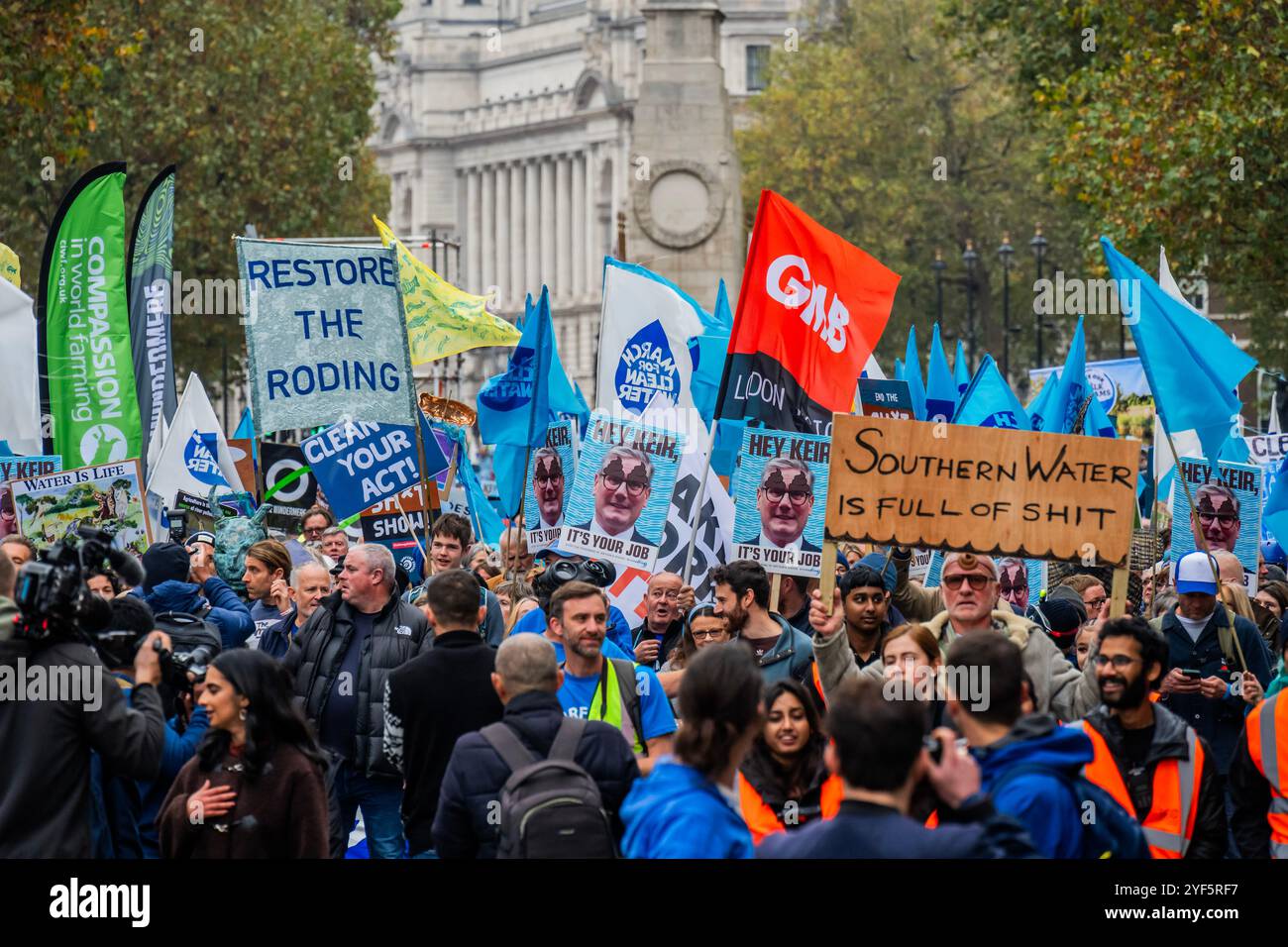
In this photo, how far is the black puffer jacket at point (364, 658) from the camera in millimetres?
8992

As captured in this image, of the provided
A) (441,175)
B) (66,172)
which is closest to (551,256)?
(441,175)

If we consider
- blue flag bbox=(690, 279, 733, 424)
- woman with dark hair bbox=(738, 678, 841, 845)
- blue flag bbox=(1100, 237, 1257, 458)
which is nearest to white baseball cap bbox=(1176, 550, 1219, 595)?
blue flag bbox=(1100, 237, 1257, 458)

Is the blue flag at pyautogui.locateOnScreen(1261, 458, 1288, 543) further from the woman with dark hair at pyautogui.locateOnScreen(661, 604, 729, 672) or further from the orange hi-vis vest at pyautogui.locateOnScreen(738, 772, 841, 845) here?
the orange hi-vis vest at pyautogui.locateOnScreen(738, 772, 841, 845)

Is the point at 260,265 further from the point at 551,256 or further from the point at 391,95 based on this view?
the point at 391,95

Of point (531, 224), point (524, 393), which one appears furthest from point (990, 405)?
→ point (531, 224)

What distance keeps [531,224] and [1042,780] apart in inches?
4980

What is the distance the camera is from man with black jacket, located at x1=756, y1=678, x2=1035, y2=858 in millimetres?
5027

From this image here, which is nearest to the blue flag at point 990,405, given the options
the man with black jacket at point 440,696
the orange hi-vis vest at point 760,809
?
the man with black jacket at point 440,696

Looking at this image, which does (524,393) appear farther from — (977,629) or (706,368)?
(977,629)

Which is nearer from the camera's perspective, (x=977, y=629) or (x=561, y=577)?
(x=977, y=629)

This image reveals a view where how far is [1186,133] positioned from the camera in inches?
963

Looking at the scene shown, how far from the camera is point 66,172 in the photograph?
35969 mm

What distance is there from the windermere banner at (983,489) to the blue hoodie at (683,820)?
3.80 m

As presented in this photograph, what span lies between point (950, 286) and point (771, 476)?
55.9 meters
